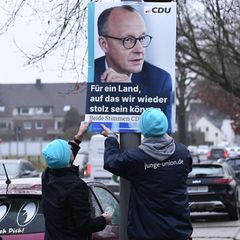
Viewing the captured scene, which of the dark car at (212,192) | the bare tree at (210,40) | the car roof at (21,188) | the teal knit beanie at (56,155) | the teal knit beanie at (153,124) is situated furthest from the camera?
the bare tree at (210,40)

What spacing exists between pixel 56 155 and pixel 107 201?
228cm

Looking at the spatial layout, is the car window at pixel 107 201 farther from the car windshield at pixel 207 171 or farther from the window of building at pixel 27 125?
the window of building at pixel 27 125

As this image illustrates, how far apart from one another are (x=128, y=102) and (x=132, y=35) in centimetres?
53

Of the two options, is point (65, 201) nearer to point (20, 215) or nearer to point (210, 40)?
point (20, 215)

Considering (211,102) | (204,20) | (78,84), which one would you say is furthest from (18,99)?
(78,84)

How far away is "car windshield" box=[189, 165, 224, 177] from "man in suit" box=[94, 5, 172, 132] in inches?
465

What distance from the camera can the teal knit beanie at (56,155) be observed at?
5.17m

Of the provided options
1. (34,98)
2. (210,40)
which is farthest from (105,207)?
(34,98)

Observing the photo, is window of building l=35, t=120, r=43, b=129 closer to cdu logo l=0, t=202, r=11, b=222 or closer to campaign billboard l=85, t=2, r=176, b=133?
cdu logo l=0, t=202, r=11, b=222

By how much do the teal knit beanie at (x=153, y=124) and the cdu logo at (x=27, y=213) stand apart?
1.66 metres

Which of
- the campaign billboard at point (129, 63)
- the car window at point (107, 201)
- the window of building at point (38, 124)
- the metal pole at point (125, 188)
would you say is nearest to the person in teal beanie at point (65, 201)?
the metal pole at point (125, 188)

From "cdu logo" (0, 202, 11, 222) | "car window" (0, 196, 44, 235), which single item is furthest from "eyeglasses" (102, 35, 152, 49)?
"cdu logo" (0, 202, 11, 222)

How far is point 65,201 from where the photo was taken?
508cm

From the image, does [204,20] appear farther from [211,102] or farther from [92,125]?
[211,102]
